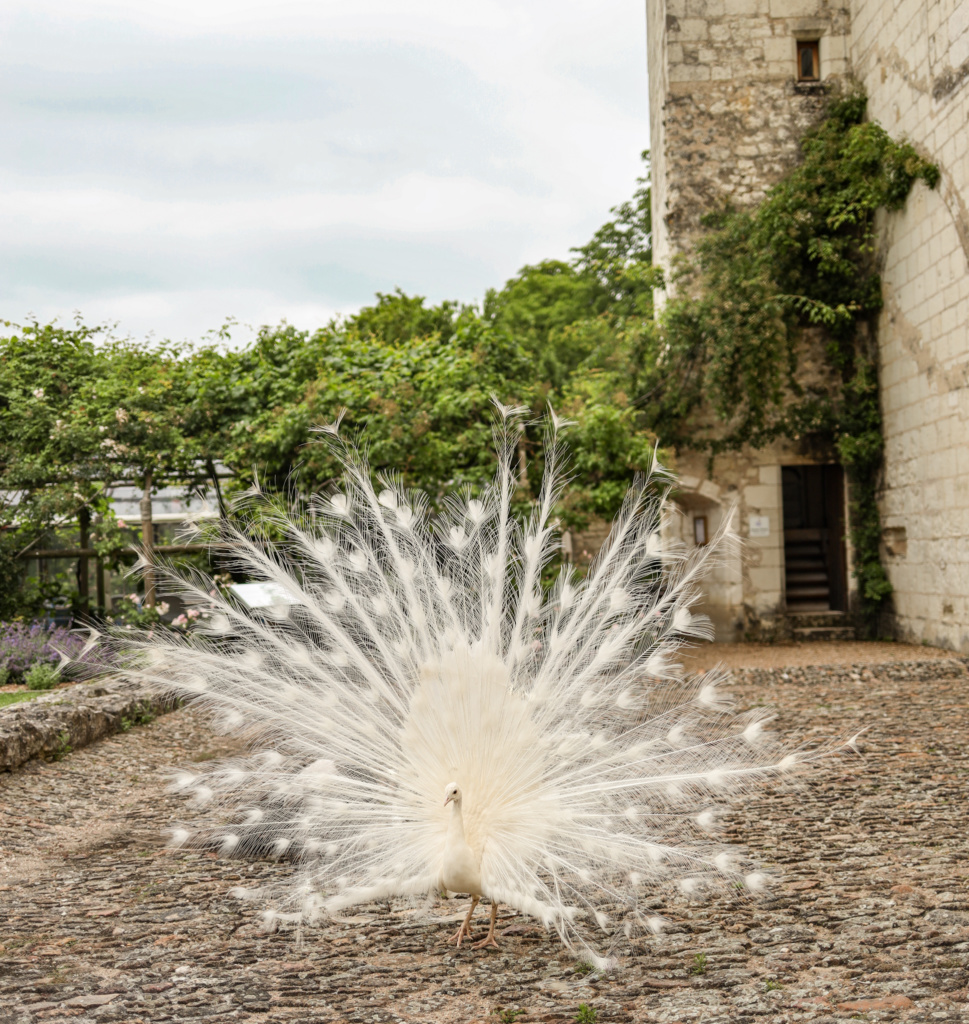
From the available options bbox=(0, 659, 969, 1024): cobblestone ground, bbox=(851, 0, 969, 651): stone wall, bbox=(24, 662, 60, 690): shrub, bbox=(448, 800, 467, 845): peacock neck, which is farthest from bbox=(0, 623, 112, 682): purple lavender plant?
bbox=(851, 0, 969, 651): stone wall

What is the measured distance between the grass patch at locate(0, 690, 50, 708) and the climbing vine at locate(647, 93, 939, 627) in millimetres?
7739

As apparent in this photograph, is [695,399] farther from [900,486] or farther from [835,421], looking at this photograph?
[900,486]

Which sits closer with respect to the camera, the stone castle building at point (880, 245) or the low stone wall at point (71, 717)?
the low stone wall at point (71, 717)

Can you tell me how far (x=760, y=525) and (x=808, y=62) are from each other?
19.9ft

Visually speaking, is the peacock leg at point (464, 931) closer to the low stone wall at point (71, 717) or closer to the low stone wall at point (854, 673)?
the low stone wall at point (71, 717)

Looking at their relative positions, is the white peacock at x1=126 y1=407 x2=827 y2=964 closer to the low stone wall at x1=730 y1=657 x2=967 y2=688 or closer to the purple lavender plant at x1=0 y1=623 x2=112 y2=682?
the low stone wall at x1=730 y1=657 x2=967 y2=688

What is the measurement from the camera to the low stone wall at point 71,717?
587 centimetres

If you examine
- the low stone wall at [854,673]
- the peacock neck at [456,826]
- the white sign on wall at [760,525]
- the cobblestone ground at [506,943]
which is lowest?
the low stone wall at [854,673]

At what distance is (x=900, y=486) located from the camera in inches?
462

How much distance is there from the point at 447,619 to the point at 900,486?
986 cm

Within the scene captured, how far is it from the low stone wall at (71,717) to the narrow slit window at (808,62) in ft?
36.0

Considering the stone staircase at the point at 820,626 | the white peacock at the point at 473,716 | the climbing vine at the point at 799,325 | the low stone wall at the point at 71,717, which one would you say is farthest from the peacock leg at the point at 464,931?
the stone staircase at the point at 820,626

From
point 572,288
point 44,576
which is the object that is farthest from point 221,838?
point 572,288

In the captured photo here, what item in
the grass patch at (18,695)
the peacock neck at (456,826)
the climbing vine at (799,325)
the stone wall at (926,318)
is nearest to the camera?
the peacock neck at (456,826)
